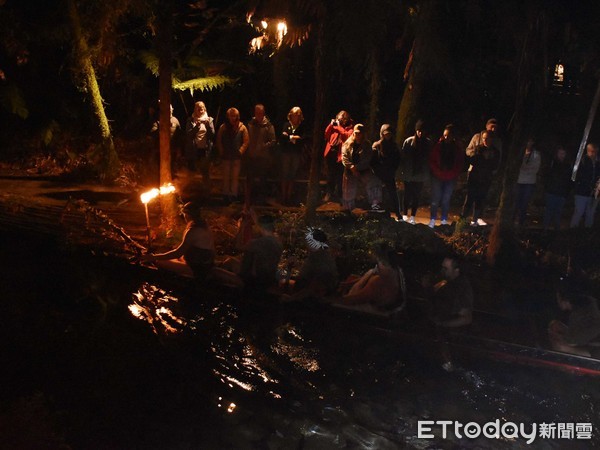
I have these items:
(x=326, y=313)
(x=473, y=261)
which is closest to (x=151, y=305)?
(x=326, y=313)

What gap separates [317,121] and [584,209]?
536 centimetres

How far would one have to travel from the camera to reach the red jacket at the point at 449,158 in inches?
432

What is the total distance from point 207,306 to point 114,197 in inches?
232

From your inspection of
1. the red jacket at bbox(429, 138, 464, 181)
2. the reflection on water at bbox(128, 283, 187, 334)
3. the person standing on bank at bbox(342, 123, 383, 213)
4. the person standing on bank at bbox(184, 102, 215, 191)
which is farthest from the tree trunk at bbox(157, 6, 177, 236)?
the red jacket at bbox(429, 138, 464, 181)

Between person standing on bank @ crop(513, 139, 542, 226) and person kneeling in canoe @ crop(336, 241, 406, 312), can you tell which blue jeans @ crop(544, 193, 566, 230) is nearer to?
person standing on bank @ crop(513, 139, 542, 226)

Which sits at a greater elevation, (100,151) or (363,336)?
(100,151)

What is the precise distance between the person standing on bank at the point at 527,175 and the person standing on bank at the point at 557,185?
269 millimetres

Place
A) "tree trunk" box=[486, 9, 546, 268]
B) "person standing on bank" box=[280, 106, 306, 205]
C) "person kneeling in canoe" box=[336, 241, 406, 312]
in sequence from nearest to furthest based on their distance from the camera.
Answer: "person kneeling in canoe" box=[336, 241, 406, 312] < "tree trunk" box=[486, 9, 546, 268] < "person standing on bank" box=[280, 106, 306, 205]

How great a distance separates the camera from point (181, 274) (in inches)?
322

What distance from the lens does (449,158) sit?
10961mm

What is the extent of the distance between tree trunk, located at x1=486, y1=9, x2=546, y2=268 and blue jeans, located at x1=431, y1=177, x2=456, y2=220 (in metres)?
1.34

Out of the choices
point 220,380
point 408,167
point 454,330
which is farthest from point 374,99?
point 220,380

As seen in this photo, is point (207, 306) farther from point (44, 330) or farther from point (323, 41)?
point (323, 41)

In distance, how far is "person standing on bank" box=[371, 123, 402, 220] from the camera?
11.2m
